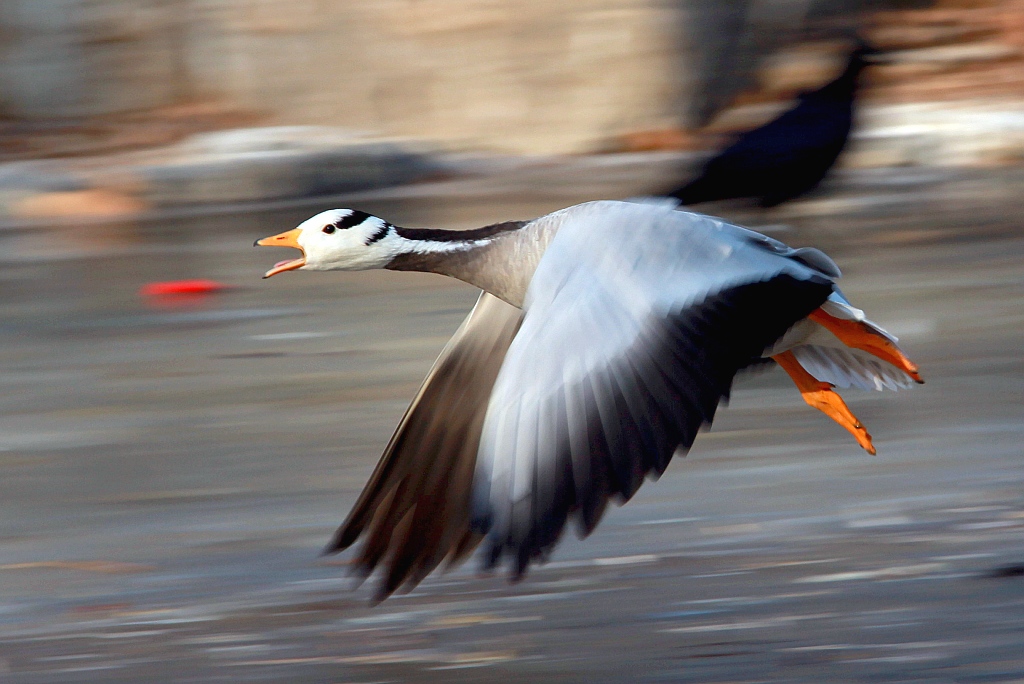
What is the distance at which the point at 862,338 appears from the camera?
4070 mm

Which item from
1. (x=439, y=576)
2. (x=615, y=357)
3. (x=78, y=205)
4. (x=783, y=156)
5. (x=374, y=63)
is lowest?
(x=78, y=205)

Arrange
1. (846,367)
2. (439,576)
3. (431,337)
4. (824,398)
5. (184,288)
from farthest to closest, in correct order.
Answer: (184,288), (431,337), (846,367), (824,398), (439,576)

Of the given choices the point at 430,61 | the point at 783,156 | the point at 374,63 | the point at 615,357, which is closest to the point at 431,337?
the point at 783,156

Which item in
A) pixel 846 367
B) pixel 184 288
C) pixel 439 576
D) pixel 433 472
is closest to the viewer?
pixel 433 472

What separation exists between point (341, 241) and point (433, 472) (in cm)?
68

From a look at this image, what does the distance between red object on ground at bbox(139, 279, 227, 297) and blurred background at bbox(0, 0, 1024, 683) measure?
30mm

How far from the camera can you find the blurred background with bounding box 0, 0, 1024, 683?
372 cm

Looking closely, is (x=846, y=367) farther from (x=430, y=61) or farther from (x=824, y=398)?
(x=430, y=61)

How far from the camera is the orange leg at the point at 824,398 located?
4.27m

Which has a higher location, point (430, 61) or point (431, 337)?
point (431, 337)

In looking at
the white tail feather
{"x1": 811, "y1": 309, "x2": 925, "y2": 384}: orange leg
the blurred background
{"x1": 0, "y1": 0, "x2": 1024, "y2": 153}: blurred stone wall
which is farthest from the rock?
{"x1": 811, "y1": 309, "x2": 925, "y2": 384}: orange leg

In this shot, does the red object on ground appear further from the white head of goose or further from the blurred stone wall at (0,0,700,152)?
the blurred stone wall at (0,0,700,152)

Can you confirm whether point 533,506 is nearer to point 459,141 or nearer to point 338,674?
point 338,674

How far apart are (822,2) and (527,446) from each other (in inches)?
446
